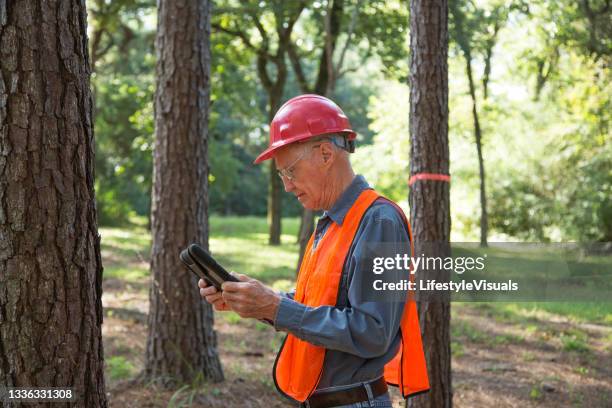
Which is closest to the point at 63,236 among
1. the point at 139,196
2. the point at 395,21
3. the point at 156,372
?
the point at 156,372

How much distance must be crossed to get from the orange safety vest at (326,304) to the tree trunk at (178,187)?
11.2 ft

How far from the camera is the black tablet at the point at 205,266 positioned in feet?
8.08

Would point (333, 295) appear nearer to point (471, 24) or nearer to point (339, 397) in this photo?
point (339, 397)

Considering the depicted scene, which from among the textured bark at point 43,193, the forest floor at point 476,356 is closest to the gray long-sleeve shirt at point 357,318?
the textured bark at point 43,193

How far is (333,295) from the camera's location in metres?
2.45

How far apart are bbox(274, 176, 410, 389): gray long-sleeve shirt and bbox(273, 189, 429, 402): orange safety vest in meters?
0.03

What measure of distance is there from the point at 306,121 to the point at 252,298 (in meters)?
0.68

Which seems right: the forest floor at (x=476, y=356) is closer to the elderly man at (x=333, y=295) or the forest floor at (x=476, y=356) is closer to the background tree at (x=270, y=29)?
the elderly man at (x=333, y=295)

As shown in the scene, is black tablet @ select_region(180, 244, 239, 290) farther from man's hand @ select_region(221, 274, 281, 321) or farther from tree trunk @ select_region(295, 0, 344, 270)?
tree trunk @ select_region(295, 0, 344, 270)

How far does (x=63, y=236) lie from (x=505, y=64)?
27.5 meters

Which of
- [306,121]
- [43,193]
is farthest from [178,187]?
[306,121]

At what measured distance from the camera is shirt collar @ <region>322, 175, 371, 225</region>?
2.57 m

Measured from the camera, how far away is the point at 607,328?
9.62 m

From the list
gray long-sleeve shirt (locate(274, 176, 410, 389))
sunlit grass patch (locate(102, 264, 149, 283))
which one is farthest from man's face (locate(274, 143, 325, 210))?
sunlit grass patch (locate(102, 264, 149, 283))
